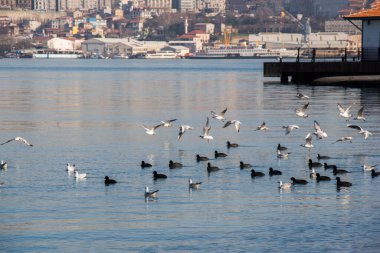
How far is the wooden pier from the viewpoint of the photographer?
218ft

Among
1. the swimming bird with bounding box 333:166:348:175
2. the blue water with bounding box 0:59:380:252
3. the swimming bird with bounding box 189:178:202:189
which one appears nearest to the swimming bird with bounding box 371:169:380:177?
the blue water with bounding box 0:59:380:252

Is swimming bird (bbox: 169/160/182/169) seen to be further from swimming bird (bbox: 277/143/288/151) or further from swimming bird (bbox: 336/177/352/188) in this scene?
swimming bird (bbox: 336/177/352/188)

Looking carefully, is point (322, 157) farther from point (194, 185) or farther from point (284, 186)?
point (194, 185)

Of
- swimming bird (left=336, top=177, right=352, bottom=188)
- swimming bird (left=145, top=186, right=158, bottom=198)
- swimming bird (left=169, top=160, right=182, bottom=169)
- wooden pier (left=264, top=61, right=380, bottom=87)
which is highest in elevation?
swimming bird (left=145, top=186, right=158, bottom=198)

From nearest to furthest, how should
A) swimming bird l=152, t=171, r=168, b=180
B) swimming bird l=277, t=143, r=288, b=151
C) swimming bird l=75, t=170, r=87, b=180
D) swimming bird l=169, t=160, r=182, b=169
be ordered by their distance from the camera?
swimming bird l=75, t=170, r=87, b=180 < swimming bird l=152, t=171, r=168, b=180 < swimming bird l=169, t=160, r=182, b=169 < swimming bird l=277, t=143, r=288, b=151

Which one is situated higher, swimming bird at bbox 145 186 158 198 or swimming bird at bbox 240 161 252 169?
swimming bird at bbox 145 186 158 198

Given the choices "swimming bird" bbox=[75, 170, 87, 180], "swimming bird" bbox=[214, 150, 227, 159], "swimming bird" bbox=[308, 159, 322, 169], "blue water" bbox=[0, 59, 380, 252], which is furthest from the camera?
"swimming bird" bbox=[214, 150, 227, 159]

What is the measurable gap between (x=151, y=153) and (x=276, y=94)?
98.8ft

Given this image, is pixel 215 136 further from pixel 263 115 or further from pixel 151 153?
pixel 263 115

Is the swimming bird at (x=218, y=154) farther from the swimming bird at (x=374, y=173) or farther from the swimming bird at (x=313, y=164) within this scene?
the swimming bird at (x=374, y=173)

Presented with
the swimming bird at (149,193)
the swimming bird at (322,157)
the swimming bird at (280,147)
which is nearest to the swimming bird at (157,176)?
the swimming bird at (149,193)

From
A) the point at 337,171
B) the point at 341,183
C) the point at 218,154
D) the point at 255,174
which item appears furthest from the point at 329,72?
the point at 341,183

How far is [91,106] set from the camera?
5644 centimetres

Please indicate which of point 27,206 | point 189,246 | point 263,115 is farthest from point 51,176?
point 263,115
